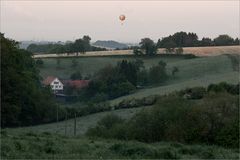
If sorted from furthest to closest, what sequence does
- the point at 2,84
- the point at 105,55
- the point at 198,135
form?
the point at 105,55 < the point at 2,84 < the point at 198,135

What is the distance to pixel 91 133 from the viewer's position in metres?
31.5

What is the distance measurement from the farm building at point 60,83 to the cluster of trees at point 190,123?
138ft

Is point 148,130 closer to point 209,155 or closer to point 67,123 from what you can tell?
point 209,155

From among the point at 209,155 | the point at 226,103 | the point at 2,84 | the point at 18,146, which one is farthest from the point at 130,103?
the point at 18,146

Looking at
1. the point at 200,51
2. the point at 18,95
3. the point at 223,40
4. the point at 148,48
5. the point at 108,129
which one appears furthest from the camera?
the point at 223,40

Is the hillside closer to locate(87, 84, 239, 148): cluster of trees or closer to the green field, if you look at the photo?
the green field

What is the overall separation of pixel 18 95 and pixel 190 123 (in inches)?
823

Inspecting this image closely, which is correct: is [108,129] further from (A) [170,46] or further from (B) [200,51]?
(A) [170,46]

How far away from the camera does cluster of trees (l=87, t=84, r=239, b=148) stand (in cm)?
2727

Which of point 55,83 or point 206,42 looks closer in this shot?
point 55,83

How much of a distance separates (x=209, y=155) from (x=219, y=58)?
6866 centimetres

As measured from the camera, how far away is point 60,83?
74.1m

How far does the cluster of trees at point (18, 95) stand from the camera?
42625 millimetres

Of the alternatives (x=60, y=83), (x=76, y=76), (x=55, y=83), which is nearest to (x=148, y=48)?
(x=76, y=76)
